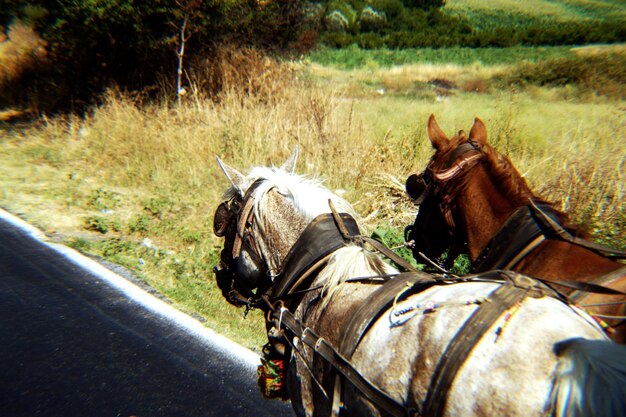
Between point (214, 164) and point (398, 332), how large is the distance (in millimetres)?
6777

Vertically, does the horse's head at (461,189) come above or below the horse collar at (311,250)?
above

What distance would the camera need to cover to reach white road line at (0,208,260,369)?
3936 mm

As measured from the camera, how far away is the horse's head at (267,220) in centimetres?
255

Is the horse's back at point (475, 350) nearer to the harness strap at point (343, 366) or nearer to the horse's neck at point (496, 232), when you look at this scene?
the harness strap at point (343, 366)

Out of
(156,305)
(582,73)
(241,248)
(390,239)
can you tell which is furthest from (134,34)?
(582,73)

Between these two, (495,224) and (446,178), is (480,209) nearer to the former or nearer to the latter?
(495,224)

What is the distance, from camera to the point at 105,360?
12.0ft

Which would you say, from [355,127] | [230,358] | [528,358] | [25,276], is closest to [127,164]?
[25,276]

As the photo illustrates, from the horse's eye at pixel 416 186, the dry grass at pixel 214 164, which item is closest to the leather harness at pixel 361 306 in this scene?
the horse's eye at pixel 416 186

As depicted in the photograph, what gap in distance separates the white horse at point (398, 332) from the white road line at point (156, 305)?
1346 millimetres

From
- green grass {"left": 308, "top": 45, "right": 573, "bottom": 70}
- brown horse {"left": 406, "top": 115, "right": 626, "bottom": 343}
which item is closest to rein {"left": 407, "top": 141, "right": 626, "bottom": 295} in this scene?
brown horse {"left": 406, "top": 115, "right": 626, "bottom": 343}

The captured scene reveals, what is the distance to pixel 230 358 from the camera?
12.6 ft

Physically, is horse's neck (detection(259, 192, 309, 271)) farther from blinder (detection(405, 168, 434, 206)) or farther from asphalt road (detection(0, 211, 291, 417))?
asphalt road (detection(0, 211, 291, 417))

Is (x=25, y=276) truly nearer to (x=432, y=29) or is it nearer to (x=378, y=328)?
(x=378, y=328)
